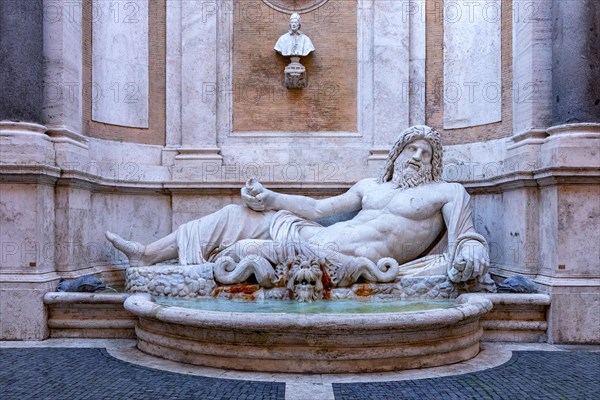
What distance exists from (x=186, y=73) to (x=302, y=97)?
1643 millimetres

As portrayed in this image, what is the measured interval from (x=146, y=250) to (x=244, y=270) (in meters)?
1.41

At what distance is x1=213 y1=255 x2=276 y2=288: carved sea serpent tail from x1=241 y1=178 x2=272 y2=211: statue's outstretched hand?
2.74 feet

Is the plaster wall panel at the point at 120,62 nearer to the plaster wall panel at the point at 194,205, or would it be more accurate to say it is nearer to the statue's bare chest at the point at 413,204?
the plaster wall panel at the point at 194,205

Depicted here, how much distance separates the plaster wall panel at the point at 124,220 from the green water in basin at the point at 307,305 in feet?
5.78

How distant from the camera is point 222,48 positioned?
780 cm

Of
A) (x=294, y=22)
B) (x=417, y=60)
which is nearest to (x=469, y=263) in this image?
(x=417, y=60)

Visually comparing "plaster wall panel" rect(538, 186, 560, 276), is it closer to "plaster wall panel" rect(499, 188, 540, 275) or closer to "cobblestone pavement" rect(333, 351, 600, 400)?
"plaster wall panel" rect(499, 188, 540, 275)

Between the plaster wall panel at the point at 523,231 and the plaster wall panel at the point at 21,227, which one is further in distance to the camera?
the plaster wall panel at the point at 523,231

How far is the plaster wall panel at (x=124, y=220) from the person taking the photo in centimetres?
682

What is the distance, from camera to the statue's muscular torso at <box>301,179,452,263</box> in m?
5.89

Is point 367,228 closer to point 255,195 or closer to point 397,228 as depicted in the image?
point 397,228

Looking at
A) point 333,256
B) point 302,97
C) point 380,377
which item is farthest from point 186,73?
point 380,377

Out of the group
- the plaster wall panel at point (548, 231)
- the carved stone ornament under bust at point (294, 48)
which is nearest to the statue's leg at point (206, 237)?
the carved stone ornament under bust at point (294, 48)

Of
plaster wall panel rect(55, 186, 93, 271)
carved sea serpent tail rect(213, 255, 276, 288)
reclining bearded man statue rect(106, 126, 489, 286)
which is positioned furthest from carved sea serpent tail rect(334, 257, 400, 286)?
plaster wall panel rect(55, 186, 93, 271)
